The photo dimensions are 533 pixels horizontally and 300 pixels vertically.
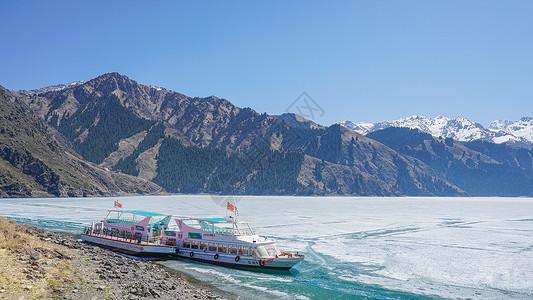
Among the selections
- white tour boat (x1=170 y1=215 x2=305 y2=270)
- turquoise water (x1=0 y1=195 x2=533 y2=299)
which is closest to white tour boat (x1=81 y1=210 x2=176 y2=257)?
white tour boat (x1=170 y1=215 x2=305 y2=270)

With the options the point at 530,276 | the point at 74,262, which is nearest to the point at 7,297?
the point at 74,262

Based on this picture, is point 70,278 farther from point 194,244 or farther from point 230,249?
point 194,244

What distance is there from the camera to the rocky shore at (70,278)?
23.1 m

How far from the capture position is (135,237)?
54125 millimetres

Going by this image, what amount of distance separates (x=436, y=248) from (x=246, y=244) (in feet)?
98.2

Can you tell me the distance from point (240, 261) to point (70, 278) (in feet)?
70.4

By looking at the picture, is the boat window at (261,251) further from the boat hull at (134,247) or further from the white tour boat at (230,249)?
the boat hull at (134,247)

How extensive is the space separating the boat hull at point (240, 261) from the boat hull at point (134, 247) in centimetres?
167

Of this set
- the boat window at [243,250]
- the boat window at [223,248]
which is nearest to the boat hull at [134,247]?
the boat window at [223,248]

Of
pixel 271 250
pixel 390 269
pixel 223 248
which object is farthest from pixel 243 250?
pixel 390 269

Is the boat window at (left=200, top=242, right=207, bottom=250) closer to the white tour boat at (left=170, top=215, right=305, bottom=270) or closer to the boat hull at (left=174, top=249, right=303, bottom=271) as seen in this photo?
the white tour boat at (left=170, top=215, right=305, bottom=270)

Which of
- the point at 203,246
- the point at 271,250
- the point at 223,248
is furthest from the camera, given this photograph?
the point at 203,246

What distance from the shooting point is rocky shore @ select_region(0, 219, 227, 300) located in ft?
75.9

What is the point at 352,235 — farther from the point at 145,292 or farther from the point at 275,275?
the point at 145,292
